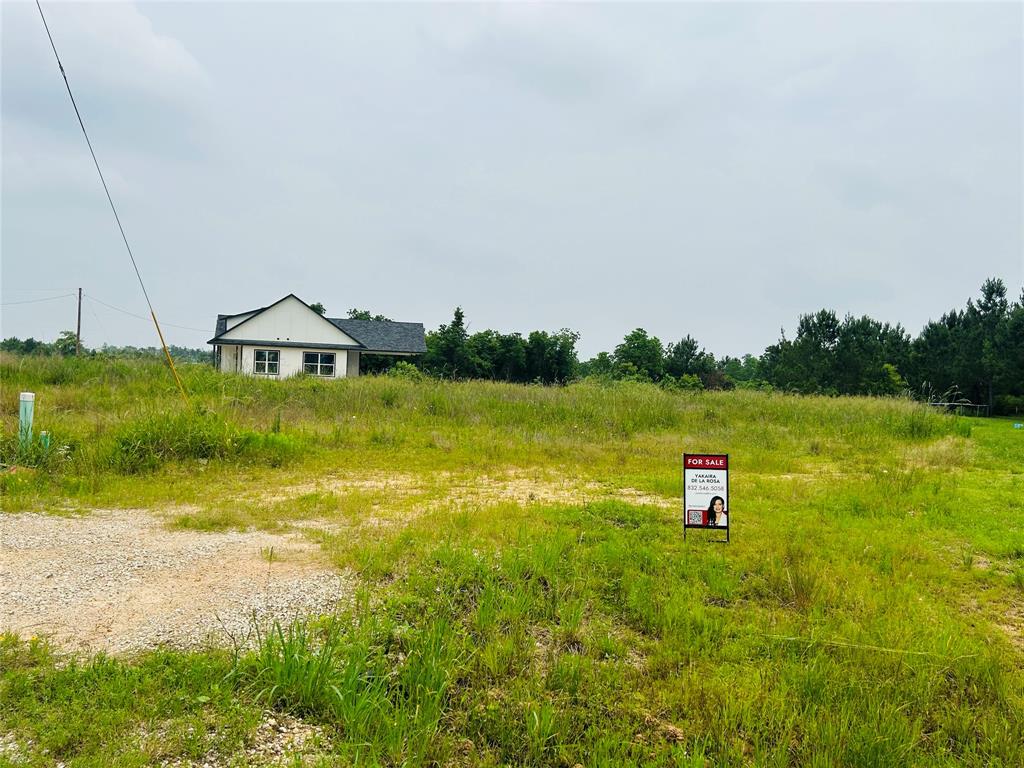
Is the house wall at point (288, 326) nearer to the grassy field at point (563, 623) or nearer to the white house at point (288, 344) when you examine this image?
the white house at point (288, 344)

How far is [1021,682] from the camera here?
303 cm

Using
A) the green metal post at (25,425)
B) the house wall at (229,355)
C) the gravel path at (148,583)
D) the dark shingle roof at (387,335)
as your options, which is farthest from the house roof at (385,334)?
the gravel path at (148,583)

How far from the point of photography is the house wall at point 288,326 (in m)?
31.6

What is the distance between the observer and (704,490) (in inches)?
208

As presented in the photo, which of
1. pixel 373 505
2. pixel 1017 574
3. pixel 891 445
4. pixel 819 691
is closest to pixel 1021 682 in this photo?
pixel 819 691

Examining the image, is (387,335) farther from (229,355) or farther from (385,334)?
(229,355)

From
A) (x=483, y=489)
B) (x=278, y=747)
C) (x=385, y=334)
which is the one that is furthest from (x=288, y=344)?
(x=278, y=747)

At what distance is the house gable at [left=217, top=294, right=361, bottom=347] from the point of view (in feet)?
104

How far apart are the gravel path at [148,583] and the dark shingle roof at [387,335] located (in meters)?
30.9

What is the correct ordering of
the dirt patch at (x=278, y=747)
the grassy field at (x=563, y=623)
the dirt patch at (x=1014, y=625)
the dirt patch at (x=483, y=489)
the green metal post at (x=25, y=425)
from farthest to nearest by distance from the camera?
the green metal post at (x=25, y=425) → the dirt patch at (x=483, y=489) → the dirt patch at (x=1014, y=625) → the grassy field at (x=563, y=623) → the dirt patch at (x=278, y=747)

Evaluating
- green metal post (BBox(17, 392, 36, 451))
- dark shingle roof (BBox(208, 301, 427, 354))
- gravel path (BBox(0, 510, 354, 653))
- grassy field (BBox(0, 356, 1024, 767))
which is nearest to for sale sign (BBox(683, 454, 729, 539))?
grassy field (BBox(0, 356, 1024, 767))

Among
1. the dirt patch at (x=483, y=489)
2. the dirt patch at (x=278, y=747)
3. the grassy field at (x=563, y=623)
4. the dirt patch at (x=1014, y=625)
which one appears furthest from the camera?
the dirt patch at (x=483, y=489)

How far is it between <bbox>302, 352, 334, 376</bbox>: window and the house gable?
84 cm

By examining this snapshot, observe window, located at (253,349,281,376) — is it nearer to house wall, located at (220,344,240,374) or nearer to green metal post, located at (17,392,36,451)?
house wall, located at (220,344,240,374)
